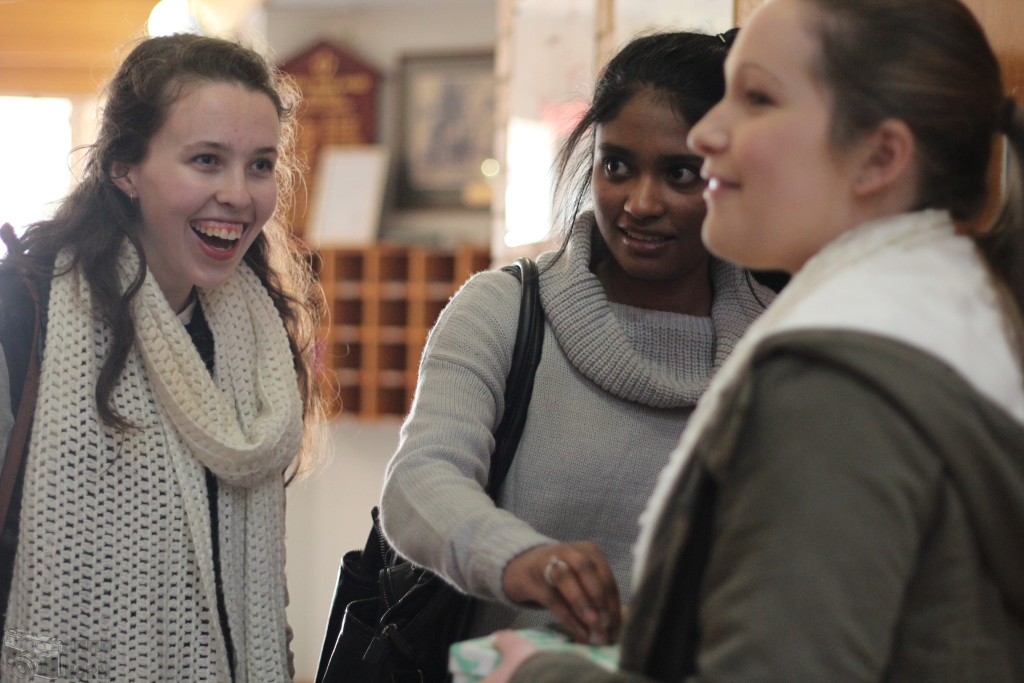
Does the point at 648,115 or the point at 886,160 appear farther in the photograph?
the point at 648,115

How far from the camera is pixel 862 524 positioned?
67 cm

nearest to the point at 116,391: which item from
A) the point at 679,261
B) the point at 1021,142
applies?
the point at 679,261

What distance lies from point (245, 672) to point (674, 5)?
162 centimetres

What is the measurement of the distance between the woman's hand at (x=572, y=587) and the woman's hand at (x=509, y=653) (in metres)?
0.08

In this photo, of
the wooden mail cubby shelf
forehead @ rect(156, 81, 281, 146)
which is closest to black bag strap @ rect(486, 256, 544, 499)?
forehead @ rect(156, 81, 281, 146)

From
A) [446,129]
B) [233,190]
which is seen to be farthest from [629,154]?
[446,129]

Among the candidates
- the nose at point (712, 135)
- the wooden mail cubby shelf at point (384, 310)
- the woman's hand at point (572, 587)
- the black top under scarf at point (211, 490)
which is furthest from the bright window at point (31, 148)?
the nose at point (712, 135)

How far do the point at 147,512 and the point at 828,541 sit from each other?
4.14 feet

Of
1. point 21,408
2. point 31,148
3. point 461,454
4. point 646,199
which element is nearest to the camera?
Answer: point 461,454

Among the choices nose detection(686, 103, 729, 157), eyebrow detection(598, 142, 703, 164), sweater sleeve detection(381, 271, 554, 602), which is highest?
nose detection(686, 103, 729, 157)

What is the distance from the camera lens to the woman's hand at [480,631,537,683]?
87 centimetres

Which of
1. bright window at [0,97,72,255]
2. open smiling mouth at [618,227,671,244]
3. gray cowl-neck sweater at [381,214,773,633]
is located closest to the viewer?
gray cowl-neck sweater at [381,214,773,633]

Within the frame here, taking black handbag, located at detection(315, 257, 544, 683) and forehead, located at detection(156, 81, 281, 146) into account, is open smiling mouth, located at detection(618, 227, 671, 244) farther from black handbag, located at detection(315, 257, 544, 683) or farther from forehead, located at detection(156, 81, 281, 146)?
forehead, located at detection(156, 81, 281, 146)

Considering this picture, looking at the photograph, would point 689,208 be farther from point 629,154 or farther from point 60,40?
point 60,40
